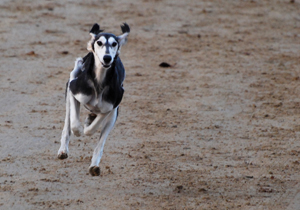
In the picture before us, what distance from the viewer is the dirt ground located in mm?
6637

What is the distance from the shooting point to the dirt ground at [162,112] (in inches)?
261

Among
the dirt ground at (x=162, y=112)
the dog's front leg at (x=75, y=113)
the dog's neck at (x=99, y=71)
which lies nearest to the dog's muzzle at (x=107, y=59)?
the dog's neck at (x=99, y=71)

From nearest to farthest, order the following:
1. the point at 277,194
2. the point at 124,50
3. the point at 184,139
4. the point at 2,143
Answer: the point at 277,194
the point at 2,143
the point at 184,139
the point at 124,50

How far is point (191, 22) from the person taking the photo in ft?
47.0

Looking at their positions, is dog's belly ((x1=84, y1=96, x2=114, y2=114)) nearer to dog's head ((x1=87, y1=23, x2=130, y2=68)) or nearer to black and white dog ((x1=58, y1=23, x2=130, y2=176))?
black and white dog ((x1=58, y1=23, x2=130, y2=176))

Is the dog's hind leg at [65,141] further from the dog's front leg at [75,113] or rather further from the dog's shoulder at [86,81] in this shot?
the dog's shoulder at [86,81]

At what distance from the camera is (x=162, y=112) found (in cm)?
906

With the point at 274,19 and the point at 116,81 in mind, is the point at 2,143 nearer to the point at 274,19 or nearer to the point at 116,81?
the point at 116,81

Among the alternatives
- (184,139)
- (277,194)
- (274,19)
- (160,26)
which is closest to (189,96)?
(184,139)

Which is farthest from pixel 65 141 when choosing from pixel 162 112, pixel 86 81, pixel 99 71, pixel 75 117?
pixel 162 112

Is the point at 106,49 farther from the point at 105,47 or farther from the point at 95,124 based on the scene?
the point at 95,124

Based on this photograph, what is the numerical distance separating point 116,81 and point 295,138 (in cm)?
337

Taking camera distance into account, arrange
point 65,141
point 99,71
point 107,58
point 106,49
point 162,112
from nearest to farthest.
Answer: point 107,58, point 106,49, point 99,71, point 65,141, point 162,112

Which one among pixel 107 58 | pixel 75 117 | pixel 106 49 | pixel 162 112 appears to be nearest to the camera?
pixel 107 58
